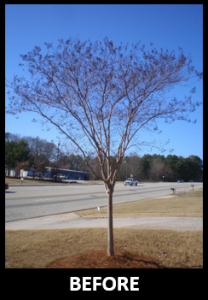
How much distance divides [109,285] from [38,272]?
1.40m

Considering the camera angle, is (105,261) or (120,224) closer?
(105,261)

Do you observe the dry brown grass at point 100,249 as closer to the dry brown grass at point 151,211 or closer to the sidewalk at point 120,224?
the sidewalk at point 120,224

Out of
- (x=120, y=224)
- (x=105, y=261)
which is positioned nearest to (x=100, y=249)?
(x=105, y=261)

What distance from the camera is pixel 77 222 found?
9.73 m

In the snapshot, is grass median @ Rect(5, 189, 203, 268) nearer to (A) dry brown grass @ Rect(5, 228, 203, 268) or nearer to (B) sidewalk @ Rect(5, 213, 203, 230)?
(A) dry brown grass @ Rect(5, 228, 203, 268)

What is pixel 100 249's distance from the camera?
5867 millimetres

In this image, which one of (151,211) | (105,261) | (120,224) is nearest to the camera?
(105,261)

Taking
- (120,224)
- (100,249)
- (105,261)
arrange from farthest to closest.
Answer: (120,224), (100,249), (105,261)

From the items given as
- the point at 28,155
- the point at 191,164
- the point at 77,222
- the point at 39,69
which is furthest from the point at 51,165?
the point at 39,69

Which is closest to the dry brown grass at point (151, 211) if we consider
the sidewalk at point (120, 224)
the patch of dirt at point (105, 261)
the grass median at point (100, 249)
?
the sidewalk at point (120, 224)

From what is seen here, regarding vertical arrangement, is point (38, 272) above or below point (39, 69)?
below

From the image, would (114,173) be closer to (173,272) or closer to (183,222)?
(173,272)

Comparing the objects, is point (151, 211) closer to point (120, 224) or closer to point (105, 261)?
point (120, 224)
